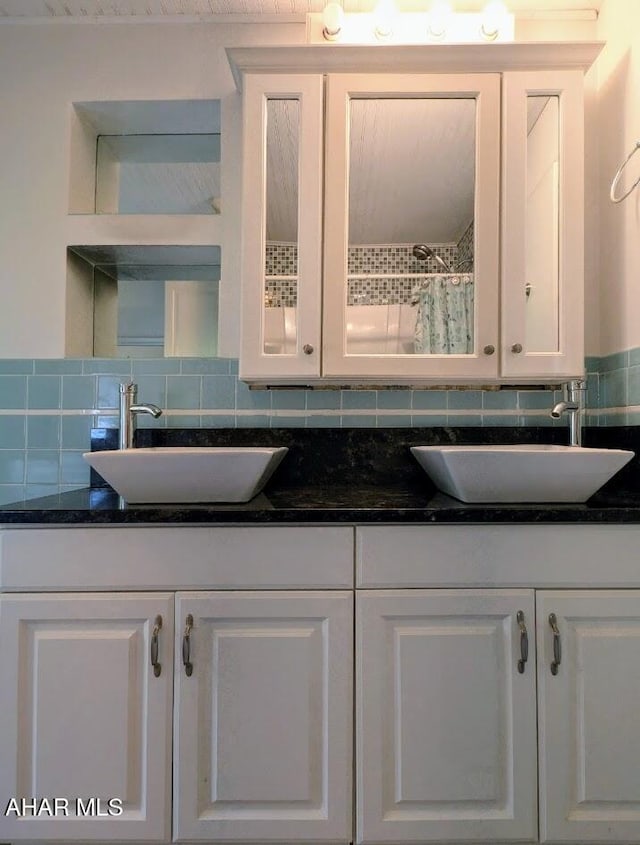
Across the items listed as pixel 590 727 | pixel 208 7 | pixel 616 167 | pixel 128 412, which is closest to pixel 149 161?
pixel 208 7

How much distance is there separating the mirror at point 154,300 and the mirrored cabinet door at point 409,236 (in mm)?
457

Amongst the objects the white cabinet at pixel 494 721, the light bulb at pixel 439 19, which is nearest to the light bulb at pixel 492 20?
the light bulb at pixel 439 19

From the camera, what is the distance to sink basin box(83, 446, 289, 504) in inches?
42.8

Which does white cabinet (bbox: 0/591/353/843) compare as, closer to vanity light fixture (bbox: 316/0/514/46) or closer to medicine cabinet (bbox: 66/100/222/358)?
medicine cabinet (bbox: 66/100/222/358)

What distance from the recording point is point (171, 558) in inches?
41.7

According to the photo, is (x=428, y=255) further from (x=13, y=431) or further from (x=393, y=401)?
(x=13, y=431)

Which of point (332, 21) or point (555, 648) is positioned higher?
point (332, 21)

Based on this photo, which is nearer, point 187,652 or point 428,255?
point 187,652

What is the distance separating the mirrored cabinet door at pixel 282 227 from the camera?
1.41m

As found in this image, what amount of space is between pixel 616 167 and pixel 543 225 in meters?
0.30

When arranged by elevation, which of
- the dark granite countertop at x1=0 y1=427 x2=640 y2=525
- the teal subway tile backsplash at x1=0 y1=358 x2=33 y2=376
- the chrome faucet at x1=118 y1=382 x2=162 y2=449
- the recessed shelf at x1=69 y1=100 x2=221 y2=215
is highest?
the recessed shelf at x1=69 y1=100 x2=221 y2=215

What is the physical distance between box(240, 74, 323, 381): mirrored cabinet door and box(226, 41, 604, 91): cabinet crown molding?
4 cm

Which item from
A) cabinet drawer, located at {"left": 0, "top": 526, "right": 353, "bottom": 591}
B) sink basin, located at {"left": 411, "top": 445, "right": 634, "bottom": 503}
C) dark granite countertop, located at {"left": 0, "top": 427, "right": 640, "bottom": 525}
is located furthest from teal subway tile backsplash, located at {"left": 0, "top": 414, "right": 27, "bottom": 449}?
sink basin, located at {"left": 411, "top": 445, "right": 634, "bottom": 503}

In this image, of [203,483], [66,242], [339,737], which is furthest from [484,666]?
[66,242]
